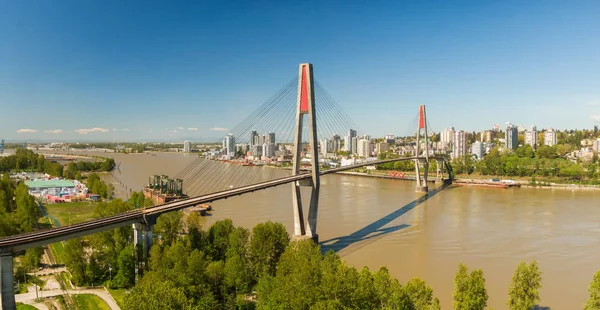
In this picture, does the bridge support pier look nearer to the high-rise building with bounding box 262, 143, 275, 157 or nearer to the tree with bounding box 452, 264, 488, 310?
the tree with bounding box 452, 264, 488, 310

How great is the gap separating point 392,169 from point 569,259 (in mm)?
21590

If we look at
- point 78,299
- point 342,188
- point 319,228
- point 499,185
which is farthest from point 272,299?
point 499,185

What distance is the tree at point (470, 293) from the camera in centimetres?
469

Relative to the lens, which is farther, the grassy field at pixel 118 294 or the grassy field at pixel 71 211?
the grassy field at pixel 71 211

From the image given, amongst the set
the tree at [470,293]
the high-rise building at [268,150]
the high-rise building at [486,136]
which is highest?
the high-rise building at [486,136]

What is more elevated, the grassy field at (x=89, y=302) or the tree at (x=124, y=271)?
the tree at (x=124, y=271)

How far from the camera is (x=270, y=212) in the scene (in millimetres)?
12969

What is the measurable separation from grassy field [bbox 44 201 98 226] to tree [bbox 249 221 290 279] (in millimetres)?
7751

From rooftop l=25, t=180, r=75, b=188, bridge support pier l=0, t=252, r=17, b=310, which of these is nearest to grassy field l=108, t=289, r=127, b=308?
bridge support pier l=0, t=252, r=17, b=310

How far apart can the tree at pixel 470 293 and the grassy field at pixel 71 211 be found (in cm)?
1098

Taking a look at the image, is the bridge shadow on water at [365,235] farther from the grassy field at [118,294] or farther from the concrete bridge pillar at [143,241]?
the grassy field at [118,294]

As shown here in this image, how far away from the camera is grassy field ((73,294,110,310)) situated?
578 cm

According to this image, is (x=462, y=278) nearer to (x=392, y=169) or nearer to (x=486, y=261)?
(x=486, y=261)

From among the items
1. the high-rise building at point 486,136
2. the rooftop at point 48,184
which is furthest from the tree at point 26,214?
the high-rise building at point 486,136
